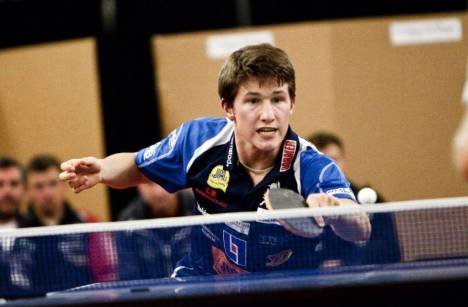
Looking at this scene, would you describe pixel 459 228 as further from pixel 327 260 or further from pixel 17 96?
pixel 17 96

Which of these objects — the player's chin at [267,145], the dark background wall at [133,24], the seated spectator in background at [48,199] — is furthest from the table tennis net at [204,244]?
the dark background wall at [133,24]

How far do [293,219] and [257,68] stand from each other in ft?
2.70

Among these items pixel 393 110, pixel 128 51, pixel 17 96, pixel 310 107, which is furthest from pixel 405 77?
pixel 17 96

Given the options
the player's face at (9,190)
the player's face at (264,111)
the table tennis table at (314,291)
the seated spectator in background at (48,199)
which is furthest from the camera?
the player's face at (9,190)

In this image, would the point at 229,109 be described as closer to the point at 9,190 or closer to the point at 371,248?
the point at 371,248

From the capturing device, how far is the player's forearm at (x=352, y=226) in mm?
2305

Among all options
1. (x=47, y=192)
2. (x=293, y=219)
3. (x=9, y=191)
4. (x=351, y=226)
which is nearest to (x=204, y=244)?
(x=293, y=219)

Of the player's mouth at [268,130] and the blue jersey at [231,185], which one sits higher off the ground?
the player's mouth at [268,130]

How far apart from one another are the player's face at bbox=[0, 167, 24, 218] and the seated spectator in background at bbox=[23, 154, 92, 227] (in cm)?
10

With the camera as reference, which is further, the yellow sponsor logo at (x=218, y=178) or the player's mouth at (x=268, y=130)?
the yellow sponsor logo at (x=218, y=178)

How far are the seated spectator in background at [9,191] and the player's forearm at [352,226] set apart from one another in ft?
12.0

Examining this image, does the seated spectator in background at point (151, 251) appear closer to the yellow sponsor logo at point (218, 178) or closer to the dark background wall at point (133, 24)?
the yellow sponsor logo at point (218, 178)

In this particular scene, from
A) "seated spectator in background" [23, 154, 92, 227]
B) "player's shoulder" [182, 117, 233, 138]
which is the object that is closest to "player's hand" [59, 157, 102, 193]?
"player's shoulder" [182, 117, 233, 138]

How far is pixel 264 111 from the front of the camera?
2924 mm
